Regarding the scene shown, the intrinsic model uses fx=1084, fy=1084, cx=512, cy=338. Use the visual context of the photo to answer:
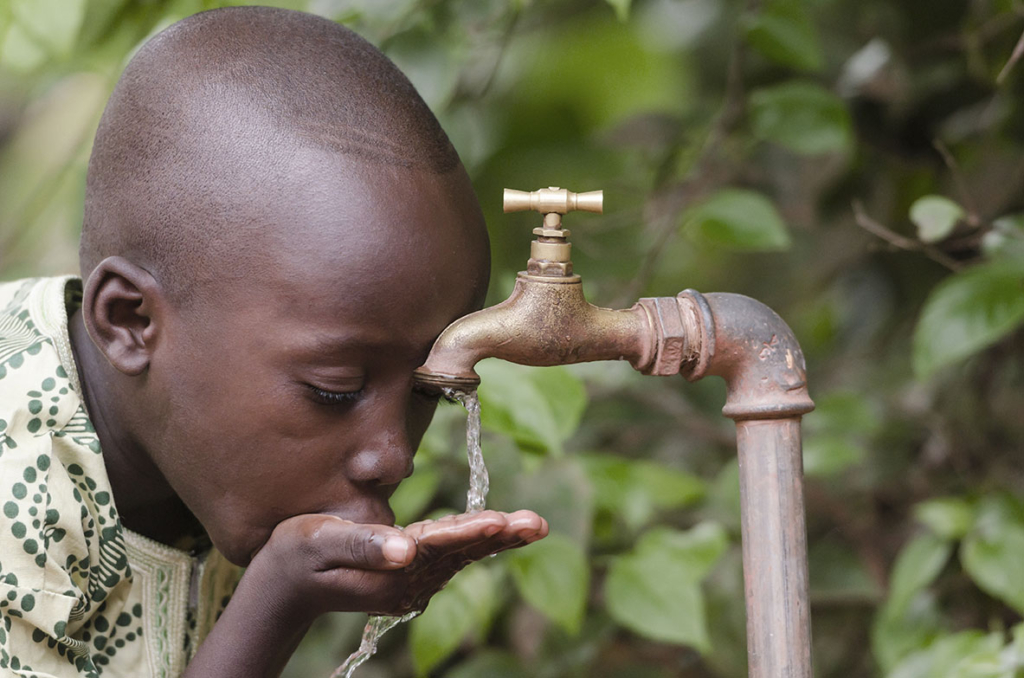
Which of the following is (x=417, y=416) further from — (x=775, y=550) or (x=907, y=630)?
(x=907, y=630)

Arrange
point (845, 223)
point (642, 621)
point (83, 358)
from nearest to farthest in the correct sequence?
point (83, 358)
point (642, 621)
point (845, 223)

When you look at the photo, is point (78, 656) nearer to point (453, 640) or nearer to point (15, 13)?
point (453, 640)

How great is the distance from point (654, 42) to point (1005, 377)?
88cm

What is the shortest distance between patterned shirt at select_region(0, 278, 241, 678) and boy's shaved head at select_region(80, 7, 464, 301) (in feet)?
0.32

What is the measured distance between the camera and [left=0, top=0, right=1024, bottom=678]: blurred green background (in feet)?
3.94

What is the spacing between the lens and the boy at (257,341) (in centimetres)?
80

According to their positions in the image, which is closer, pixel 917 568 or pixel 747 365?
pixel 747 365

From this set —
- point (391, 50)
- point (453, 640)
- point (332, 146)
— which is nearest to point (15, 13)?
point (391, 50)

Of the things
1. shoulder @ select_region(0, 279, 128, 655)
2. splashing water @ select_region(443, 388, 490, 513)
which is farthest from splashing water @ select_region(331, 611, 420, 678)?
shoulder @ select_region(0, 279, 128, 655)

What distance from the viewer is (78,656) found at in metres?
0.87

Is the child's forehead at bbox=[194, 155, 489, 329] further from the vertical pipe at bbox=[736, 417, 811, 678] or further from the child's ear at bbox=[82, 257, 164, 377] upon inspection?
the vertical pipe at bbox=[736, 417, 811, 678]

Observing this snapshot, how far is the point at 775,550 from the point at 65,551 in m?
0.55

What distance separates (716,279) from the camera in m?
2.15

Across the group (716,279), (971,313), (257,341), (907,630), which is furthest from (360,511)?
(716,279)
